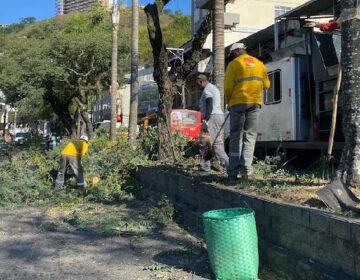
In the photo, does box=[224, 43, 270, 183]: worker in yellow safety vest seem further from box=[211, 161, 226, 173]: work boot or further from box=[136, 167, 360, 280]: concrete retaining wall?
box=[211, 161, 226, 173]: work boot

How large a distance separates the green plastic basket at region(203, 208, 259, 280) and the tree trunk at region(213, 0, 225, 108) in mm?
5127

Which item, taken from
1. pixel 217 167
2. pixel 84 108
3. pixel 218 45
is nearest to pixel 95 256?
pixel 217 167

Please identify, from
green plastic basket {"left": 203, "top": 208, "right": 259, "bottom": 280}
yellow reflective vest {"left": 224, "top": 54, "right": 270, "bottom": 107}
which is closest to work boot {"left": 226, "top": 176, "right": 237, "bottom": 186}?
yellow reflective vest {"left": 224, "top": 54, "right": 270, "bottom": 107}

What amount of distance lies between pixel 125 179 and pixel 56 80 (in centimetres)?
2317

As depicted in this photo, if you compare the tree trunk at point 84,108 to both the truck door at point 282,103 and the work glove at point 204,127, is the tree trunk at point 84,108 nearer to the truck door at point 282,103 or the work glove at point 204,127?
the truck door at point 282,103

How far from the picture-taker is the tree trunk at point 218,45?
10.1m

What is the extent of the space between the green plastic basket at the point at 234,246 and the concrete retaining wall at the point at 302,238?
39 centimetres

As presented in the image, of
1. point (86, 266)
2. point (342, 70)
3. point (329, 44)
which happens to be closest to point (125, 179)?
point (329, 44)

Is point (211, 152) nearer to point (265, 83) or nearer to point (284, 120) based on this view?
point (265, 83)

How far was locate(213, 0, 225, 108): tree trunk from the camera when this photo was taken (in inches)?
397

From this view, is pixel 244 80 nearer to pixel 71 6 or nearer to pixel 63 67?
pixel 63 67

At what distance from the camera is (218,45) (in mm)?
10195

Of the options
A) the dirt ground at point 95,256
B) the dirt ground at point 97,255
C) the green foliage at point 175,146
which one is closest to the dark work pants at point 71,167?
the green foliage at point 175,146

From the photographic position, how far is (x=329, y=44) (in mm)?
10750
